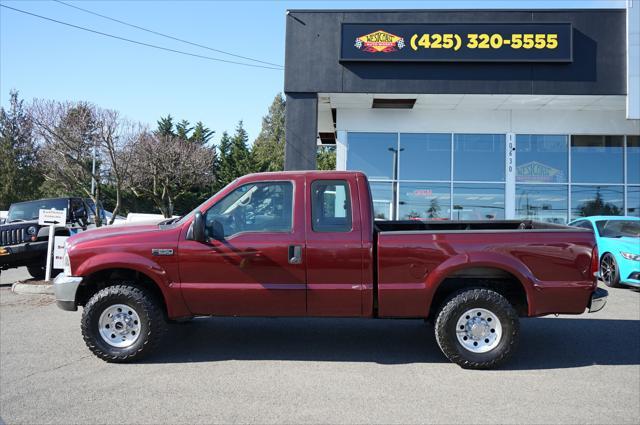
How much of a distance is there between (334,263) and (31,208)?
10155mm

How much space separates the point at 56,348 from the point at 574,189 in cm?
1537

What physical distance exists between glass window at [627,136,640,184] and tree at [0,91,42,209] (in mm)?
41583

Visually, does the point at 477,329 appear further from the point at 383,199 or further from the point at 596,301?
the point at 383,199

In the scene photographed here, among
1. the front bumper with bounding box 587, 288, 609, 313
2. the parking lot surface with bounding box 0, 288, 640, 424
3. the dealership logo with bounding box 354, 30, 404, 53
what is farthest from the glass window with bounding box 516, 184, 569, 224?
the front bumper with bounding box 587, 288, 609, 313

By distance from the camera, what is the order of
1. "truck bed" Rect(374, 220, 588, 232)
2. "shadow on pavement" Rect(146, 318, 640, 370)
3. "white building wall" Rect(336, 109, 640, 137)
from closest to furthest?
"shadow on pavement" Rect(146, 318, 640, 370)
"truck bed" Rect(374, 220, 588, 232)
"white building wall" Rect(336, 109, 640, 137)

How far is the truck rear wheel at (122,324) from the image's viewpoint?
17.8 ft

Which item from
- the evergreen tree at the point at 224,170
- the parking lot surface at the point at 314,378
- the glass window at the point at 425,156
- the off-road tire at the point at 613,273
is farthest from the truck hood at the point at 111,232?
the evergreen tree at the point at 224,170

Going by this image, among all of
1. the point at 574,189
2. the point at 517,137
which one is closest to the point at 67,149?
the point at 517,137

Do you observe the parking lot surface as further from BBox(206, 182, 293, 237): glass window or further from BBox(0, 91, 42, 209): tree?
BBox(0, 91, 42, 209): tree

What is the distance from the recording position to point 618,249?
10133 millimetres

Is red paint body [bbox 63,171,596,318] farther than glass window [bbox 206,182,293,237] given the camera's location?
No

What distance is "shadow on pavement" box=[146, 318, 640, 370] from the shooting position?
5.72 meters

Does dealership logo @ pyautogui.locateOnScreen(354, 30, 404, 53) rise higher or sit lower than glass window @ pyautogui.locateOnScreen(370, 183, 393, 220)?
higher

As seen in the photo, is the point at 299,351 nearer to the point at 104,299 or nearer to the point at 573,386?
the point at 104,299
